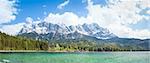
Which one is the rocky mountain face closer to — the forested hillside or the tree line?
the tree line

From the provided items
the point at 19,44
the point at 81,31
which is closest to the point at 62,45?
the point at 19,44

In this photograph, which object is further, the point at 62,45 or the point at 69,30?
the point at 62,45

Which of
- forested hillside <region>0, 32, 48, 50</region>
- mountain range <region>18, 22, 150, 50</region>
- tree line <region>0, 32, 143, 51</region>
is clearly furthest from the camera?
forested hillside <region>0, 32, 48, 50</region>

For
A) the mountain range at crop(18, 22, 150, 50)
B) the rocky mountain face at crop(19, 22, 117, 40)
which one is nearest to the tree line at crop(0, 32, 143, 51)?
the mountain range at crop(18, 22, 150, 50)

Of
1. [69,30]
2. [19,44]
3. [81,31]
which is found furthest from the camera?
[19,44]

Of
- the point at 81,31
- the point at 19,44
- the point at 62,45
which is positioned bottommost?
the point at 62,45

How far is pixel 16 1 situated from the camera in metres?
6.82

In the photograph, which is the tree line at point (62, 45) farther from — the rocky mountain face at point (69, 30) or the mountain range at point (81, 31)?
the rocky mountain face at point (69, 30)

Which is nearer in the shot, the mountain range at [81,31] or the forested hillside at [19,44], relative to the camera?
the mountain range at [81,31]

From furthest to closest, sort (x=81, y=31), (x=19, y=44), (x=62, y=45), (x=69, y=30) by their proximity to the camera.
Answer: (x=19, y=44), (x=62, y=45), (x=69, y=30), (x=81, y=31)

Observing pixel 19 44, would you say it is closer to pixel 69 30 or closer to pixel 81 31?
pixel 69 30

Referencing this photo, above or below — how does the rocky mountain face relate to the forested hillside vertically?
above

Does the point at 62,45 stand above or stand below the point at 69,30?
below

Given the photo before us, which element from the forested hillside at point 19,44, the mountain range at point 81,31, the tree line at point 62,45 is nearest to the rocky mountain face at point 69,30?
the mountain range at point 81,31
